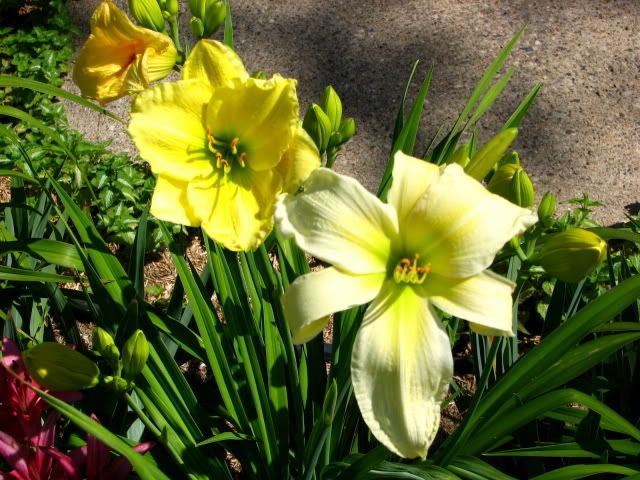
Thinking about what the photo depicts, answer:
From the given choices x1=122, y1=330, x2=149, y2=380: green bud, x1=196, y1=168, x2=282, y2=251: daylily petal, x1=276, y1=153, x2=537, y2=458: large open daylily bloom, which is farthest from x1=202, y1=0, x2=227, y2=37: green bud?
x1=122, y1=330, x2=149, y2=380: green bud

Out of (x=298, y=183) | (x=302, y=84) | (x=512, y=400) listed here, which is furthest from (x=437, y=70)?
(x=298, y=183)

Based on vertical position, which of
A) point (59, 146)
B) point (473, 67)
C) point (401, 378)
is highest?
point (401, 378)

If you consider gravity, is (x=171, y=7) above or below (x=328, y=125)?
above

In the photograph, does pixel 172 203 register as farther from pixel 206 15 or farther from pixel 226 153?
pixel 206 15

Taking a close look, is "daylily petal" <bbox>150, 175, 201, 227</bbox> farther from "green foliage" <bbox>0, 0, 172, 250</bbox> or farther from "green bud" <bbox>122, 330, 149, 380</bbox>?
"green foliage" <bbox>0, 0, 172, 250</bbox>

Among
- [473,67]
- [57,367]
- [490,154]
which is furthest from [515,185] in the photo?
[473,67]

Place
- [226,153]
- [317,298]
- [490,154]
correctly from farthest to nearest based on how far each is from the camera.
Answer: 1. [226,153]
2. [490,154]
3. [317,298]
